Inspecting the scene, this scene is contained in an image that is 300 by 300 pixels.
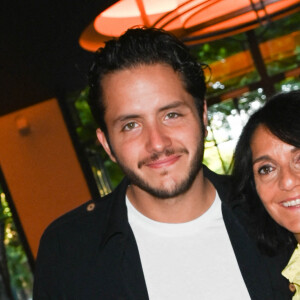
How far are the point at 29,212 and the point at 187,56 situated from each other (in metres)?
5.04

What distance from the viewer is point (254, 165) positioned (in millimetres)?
1981

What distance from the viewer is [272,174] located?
192cm

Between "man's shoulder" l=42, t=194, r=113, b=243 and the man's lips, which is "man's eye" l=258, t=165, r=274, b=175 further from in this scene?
"man's shoulder" l=42, t=194, r=113, b=243

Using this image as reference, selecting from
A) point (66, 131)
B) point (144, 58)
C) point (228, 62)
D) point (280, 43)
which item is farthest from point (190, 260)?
point (280, 43)

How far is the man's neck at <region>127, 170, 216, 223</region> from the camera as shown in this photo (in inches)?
74.5

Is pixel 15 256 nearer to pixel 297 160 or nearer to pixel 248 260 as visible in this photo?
pixel 248 260

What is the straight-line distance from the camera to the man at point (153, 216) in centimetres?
176

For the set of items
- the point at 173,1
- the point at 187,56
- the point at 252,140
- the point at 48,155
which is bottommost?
the point at 252,140

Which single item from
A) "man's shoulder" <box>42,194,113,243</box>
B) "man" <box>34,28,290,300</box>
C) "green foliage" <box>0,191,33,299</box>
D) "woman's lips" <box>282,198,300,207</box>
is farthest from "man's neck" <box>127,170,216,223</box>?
"green foliage" <box>0,191,33,299</box>

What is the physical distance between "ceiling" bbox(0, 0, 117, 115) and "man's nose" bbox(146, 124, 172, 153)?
1.49 metres

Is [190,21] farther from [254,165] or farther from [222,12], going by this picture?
[254,165]

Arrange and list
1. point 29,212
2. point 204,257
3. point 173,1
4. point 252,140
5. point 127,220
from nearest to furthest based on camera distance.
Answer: point 204,257, point 127,220, point 252,140, point 173,1, point 29,212

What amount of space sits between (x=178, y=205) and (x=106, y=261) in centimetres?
39

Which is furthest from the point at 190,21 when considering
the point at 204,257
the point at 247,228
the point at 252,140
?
the point at 204,257
